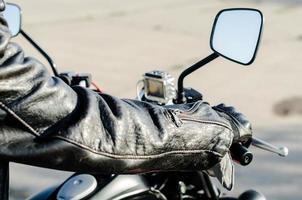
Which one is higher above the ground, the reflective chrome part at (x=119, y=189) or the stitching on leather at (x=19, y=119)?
the stitching on leather at (x=19, y=119)

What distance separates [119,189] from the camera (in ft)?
7.33

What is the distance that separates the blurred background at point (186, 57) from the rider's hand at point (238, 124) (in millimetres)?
2551

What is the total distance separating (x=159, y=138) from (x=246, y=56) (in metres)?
0.49

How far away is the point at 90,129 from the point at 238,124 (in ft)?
1.68

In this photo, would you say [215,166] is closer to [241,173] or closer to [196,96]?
[196,96]

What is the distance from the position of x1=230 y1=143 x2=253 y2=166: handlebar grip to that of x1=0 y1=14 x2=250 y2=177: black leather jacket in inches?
6.2

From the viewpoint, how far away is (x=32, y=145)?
1.45m

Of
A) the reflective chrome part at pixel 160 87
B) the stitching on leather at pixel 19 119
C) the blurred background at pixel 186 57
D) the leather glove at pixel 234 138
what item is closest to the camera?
the stitching on leather at pixel 19 119

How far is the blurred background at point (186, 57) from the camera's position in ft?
16.0

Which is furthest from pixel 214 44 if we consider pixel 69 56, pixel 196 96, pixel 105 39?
pixel 105 39

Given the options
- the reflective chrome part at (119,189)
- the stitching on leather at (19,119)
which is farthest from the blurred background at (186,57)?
the stitching on leather at (19,119)

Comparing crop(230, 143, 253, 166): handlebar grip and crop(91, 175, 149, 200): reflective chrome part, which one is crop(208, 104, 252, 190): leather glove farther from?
crop(91, 175, 149, 200): reflective chrome part

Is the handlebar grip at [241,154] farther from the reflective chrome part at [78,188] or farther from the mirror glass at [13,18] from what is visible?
the mirror glass at [13,18]

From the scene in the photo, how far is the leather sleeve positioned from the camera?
142 cm
